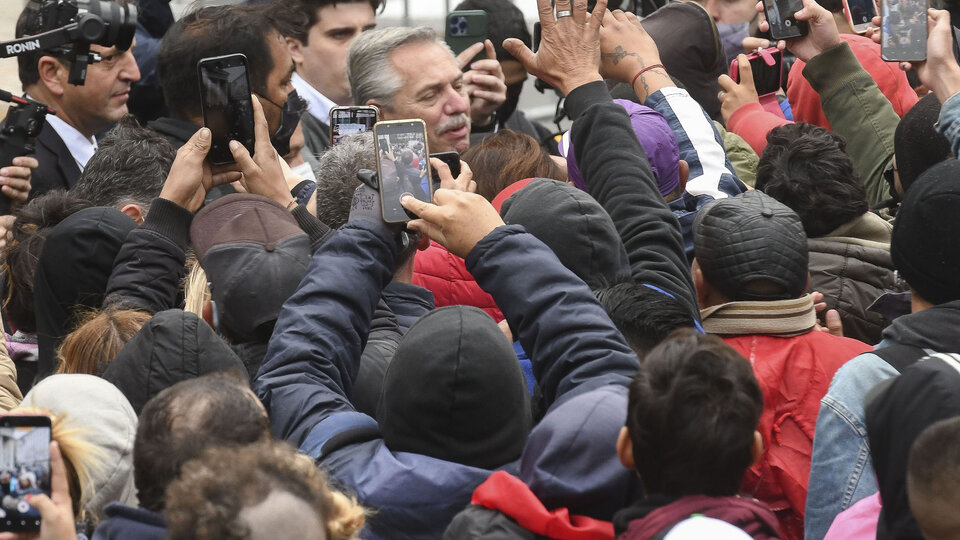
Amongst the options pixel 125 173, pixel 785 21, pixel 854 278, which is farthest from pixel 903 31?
pixel 125 173

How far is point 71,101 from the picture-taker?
5316 millimetres

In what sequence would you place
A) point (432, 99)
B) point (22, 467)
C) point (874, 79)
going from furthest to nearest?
point (874, 79)
point (432, 99)
point (22, 467)

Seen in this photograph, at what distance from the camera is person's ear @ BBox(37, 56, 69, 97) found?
17.2 ft

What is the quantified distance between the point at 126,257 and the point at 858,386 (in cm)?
202

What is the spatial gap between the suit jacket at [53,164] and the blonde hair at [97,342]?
7.33ft

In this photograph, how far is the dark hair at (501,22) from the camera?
21.1ft

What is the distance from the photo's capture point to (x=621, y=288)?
2975 mm

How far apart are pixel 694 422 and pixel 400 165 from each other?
1.28m

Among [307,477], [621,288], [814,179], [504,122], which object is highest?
[307,477]

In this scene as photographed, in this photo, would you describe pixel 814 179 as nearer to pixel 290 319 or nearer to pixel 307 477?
pixel 290 319

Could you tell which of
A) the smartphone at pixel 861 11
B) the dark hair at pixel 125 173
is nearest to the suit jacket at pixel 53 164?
the dark hair at pixel 125 173

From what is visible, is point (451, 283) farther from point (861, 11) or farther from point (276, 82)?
point (861, 11)

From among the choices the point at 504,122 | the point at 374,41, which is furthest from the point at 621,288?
the point at 504,122

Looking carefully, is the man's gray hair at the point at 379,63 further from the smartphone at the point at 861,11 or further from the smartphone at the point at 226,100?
the smartphone at the point at 861,11
